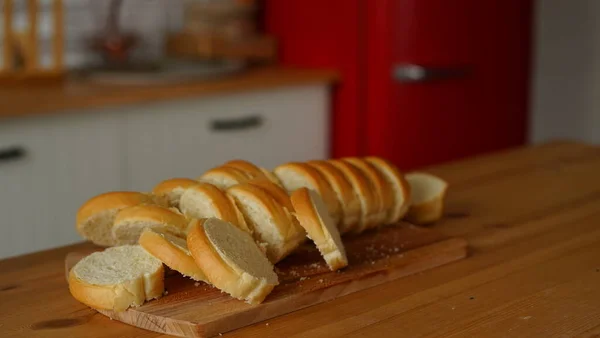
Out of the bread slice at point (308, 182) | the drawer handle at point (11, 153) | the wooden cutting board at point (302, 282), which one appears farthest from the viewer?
the drawer handle at point (11, 153)

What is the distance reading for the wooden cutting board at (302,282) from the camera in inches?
42.3

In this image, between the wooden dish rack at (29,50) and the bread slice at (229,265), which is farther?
the wooden dish rack at (29,50)

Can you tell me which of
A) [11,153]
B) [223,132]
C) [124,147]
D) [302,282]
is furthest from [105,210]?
[223,132]

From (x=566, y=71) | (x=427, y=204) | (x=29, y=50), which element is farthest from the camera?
(x=566, y=71)

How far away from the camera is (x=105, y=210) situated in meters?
1.27

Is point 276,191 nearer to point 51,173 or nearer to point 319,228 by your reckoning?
point 319,228

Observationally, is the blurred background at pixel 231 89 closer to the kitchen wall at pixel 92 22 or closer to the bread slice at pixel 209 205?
the kitchen wall at pixel 92 22

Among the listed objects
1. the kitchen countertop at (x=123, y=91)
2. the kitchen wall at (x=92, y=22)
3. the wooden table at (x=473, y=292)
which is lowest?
the wooden table at (x=473, y=292)

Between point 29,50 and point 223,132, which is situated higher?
point 29,50

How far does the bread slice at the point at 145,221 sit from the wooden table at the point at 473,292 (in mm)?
112

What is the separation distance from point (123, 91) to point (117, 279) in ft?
4.92

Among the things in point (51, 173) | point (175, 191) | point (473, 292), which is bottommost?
point (51, 173)

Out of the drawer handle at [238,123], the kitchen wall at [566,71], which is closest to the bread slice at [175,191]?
the drawer handle at [238,123]

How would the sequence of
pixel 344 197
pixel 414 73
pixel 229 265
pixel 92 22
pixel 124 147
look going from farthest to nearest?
pixel 92 22
pixel 414 73
pixel 124 147
pixel 344 197
pixel 229 265
